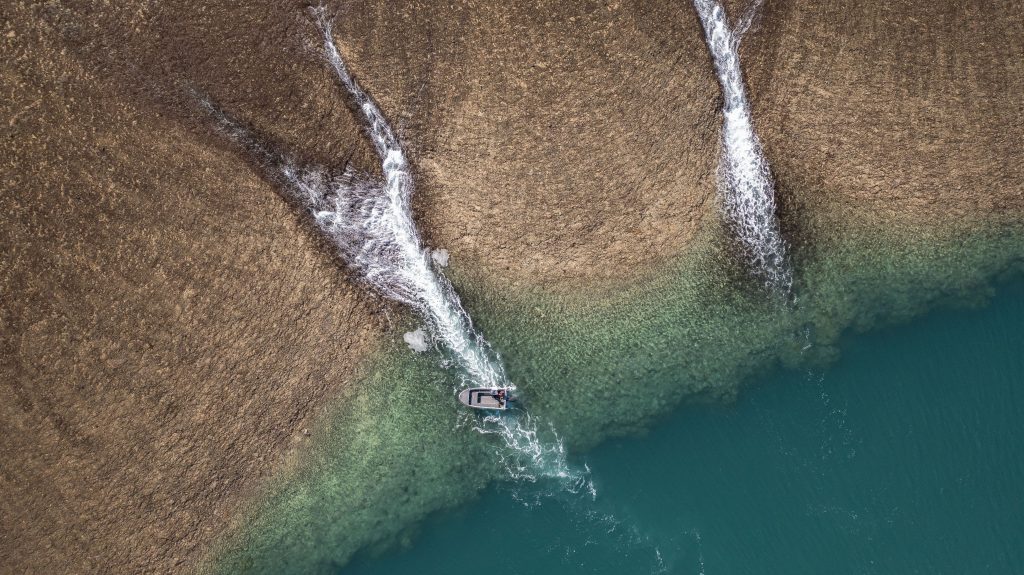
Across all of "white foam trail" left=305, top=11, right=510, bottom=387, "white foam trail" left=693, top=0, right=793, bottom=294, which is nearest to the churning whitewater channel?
"white foam trail" left=305, top=11, right=510, bottom=387

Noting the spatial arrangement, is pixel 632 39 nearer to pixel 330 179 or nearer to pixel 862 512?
pixel 330 179

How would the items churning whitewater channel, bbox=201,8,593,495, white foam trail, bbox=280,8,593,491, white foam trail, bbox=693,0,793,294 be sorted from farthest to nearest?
white foam trail, bbox=693,0,793,294 < white foam trail, bbox=280,8,593,491 < churning whitewater channel, bbox=201,8,593,495

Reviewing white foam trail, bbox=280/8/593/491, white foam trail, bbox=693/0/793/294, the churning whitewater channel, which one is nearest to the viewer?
the churning whitewater channel

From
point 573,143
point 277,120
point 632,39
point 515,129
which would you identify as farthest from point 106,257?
point 632,39

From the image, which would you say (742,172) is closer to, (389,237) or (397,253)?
(397,253)

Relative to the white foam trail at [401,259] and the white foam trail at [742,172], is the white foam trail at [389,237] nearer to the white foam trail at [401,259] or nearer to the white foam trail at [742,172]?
the white foam trail at [401,259]

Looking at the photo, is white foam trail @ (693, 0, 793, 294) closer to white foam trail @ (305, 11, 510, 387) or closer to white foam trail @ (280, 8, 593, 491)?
white foam trail @ (280, 8, 593, 491)

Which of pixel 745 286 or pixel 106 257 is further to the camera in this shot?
pixel 745 286
